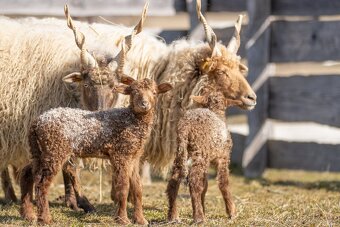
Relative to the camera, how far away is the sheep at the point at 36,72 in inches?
323

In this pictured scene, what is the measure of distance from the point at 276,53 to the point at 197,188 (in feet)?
15.3

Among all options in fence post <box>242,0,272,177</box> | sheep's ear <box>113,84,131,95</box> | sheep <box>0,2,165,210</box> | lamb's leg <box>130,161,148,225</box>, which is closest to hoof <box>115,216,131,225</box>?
lamb's leg <box>130,161,148,225</box>

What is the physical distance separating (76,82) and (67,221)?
1465 millimetres

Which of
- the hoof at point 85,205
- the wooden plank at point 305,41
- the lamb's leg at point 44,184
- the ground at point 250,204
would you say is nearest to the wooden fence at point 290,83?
the wooden plank at point 305,41

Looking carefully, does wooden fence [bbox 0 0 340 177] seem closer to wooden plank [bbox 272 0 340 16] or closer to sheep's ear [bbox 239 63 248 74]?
wooden plank [bbox 272 0 340 16]

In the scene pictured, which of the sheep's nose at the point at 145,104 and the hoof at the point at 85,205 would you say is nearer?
the sheep's nose at the point at 145,104

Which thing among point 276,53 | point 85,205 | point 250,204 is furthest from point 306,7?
point 85,205

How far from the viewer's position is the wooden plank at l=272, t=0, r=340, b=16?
10523 mm

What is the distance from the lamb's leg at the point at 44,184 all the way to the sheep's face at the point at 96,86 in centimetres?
116

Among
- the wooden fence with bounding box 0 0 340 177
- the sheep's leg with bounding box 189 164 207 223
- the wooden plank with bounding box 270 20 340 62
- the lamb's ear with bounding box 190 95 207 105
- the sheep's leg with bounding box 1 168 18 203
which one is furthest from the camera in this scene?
the wooden fence with bounding box 0 0 340 177

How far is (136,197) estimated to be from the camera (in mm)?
6801

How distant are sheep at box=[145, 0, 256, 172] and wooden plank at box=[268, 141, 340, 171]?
2.72 metres

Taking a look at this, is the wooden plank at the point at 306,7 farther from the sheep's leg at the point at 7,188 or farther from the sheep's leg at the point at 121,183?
the sheep's leg at the point at 121,183

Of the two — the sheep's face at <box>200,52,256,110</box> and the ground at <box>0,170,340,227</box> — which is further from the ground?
the sheep's face at <box>200,52,256,110</box>
